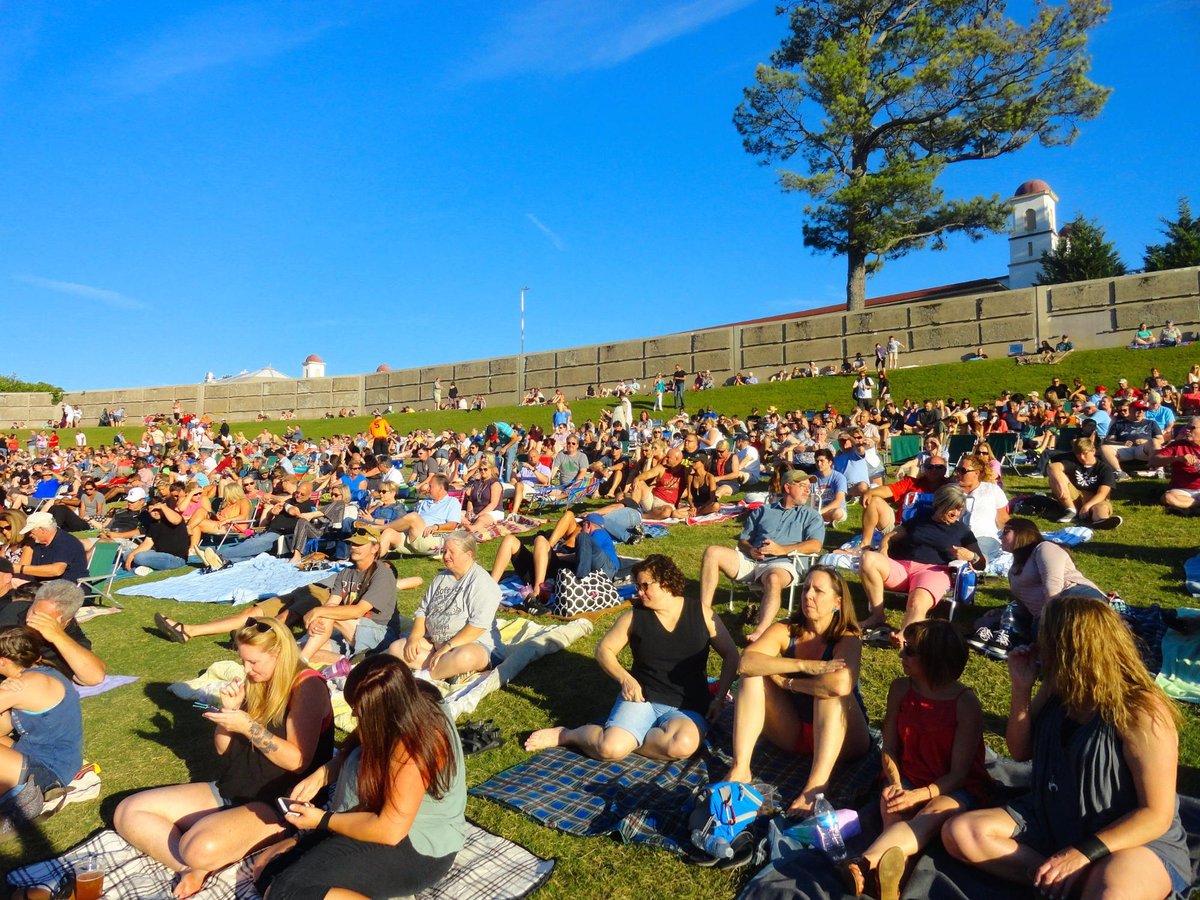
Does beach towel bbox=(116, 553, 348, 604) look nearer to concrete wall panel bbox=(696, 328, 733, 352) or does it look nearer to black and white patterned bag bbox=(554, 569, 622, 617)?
black and white patterned bag bbox=(554, 569, 622, 617)

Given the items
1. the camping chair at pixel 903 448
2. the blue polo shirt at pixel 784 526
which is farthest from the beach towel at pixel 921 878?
the camping chair at pixel 903 448

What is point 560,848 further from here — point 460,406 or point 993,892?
point 460,406

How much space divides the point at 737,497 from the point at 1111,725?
10282 millimetres

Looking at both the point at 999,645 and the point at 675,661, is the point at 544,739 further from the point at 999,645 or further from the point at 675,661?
the point at 999,645

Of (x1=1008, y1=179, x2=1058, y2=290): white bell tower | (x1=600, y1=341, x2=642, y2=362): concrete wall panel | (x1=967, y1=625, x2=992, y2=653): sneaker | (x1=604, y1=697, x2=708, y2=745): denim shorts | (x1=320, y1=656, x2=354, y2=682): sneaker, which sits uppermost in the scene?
(x1=1008, y1=179, x2=1058, y2=290): white bell tower

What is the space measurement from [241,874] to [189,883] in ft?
0.65

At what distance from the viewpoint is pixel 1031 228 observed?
170ft

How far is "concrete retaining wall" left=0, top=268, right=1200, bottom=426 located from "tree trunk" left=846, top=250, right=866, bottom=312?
1.39m

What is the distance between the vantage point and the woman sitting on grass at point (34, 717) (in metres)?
4.13

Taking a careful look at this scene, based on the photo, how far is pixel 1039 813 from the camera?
3.08m

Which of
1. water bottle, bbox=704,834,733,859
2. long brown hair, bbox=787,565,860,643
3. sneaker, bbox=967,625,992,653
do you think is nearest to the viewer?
water bottle, bbox=704,834,733,859

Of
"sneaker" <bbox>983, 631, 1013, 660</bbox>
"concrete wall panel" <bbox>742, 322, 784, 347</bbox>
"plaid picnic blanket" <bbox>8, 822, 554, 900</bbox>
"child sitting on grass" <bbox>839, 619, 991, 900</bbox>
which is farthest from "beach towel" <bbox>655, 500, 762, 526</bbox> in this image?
"concrete wall panel" <bbox>742, 322, 784, 347</bbox>

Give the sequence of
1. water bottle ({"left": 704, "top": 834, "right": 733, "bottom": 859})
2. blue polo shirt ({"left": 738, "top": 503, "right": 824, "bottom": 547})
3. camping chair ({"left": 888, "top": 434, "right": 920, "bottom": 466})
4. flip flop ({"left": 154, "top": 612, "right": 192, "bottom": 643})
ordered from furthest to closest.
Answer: camping chair ({"left": 888, "top": 434, "right": 920, "bottom": 466}) → flip flop ({"left": 154, "top": 612, "right": 192, "bottom": 643}) → blue polo shirt ({"left": 738, "top": 503, "right": 824, "bottom": 547}) → water bottle ({"left": 704, "top": 834, "right": 733, "bottom": 859})

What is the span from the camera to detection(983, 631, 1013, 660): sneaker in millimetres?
5543
